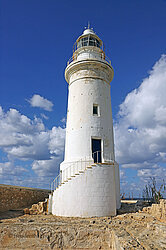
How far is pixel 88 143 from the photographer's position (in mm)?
12891

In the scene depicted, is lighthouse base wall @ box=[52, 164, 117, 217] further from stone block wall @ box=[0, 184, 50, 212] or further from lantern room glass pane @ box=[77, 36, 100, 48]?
lantern room glass pane @ box=[77, 36, 100, 48]

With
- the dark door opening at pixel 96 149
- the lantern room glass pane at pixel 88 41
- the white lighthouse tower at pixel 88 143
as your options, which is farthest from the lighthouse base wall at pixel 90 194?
the lantern room glass pane at pixel 88 41

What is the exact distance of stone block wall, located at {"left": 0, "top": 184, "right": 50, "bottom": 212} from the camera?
13734 millimetres

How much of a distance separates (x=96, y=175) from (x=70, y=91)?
7658 millimetres

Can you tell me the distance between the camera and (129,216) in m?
9.38

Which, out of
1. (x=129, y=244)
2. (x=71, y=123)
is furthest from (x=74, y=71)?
(x=129, y=244)

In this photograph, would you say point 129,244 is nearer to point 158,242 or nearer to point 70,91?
point 158,242

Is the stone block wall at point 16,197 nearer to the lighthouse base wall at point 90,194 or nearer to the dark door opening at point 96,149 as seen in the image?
the lighthouse base wall at point 90,194

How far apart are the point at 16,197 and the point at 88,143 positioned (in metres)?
7.68

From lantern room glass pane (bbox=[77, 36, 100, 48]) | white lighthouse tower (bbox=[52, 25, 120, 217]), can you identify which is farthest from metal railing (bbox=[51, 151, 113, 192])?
lantern room glass pane (bbox=[77, 36, 100, 48])

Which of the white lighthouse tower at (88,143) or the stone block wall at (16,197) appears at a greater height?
the white lighthouse tower at (88,143)

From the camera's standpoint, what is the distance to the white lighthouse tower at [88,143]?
1070 centimetres

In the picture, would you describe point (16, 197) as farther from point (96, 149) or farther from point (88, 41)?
point (88, 41)

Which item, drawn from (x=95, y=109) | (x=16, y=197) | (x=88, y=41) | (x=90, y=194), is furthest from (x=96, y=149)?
(x=88, y=41)
